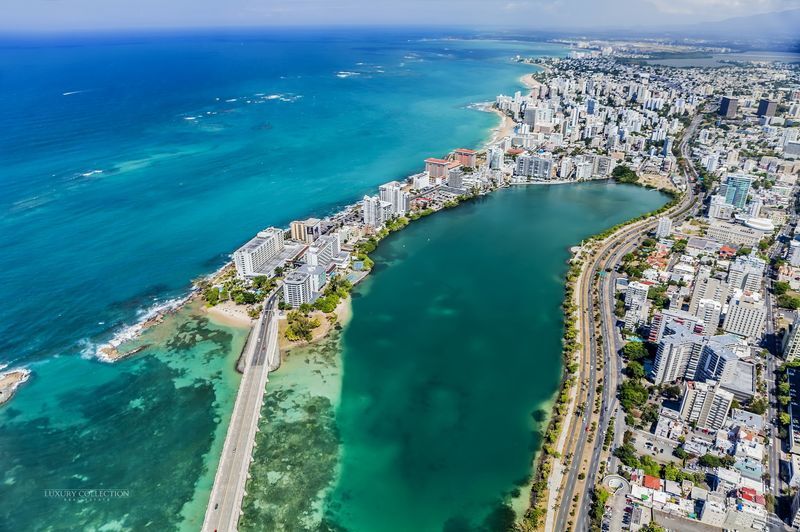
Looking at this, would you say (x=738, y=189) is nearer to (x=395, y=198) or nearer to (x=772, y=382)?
(x=772, y=382)

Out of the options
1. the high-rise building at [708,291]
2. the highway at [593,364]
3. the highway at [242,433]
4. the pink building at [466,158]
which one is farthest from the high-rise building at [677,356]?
the pink building at [466,158]

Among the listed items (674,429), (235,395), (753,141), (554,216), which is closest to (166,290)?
(235,395)

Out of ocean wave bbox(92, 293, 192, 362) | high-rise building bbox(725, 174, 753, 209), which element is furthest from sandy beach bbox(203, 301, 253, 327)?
high-rise building bbox(725, 174, 753, 209)

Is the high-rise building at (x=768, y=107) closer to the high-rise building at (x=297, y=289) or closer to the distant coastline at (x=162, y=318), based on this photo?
the high-rise building at (x=297, y=289)

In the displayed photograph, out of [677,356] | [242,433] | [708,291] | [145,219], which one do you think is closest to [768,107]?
[708,291]

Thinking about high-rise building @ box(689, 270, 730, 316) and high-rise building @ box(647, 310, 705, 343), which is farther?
high-rise building @ box(689, 270, 730, 316)

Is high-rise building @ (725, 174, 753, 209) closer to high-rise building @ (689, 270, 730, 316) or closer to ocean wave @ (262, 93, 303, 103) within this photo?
high-rise building @ (689, 270, 730, 316)

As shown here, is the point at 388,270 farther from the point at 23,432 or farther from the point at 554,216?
the point at 23,432
